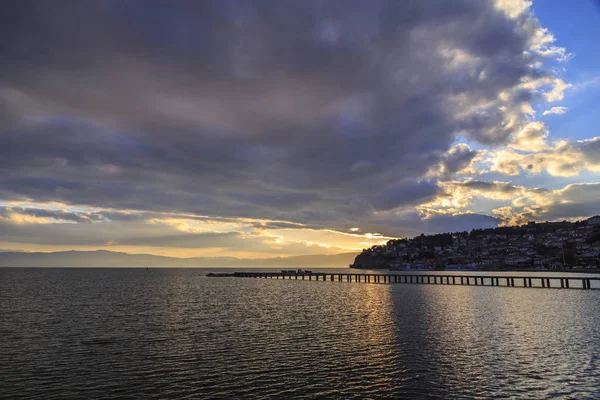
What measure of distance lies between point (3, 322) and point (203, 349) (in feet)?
93.7

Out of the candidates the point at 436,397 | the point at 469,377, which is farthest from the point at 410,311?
the point at 436,397

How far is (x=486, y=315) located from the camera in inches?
1842

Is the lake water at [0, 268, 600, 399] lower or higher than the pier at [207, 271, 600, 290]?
lower

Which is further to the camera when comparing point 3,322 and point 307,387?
point 3,322

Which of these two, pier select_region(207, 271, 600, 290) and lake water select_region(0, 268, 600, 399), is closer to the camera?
lake water select_region(0, 268, 600, 399)

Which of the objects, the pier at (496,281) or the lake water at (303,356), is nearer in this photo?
the lake water at (303,356)

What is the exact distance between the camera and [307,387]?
20.5 metres

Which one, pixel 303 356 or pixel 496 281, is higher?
pixel 496 281

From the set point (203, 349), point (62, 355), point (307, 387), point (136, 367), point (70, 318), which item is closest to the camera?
point (307, 387)

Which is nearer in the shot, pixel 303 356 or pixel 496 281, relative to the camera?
pixel 303 356

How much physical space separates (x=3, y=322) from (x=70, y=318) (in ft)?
20.8

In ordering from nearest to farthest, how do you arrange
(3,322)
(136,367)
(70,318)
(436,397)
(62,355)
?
(436,397)
(136,367)
(62,355)
(3,322)
(70,318)

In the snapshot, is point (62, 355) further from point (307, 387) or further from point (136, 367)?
point (307, 387)

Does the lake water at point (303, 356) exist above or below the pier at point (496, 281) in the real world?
below
